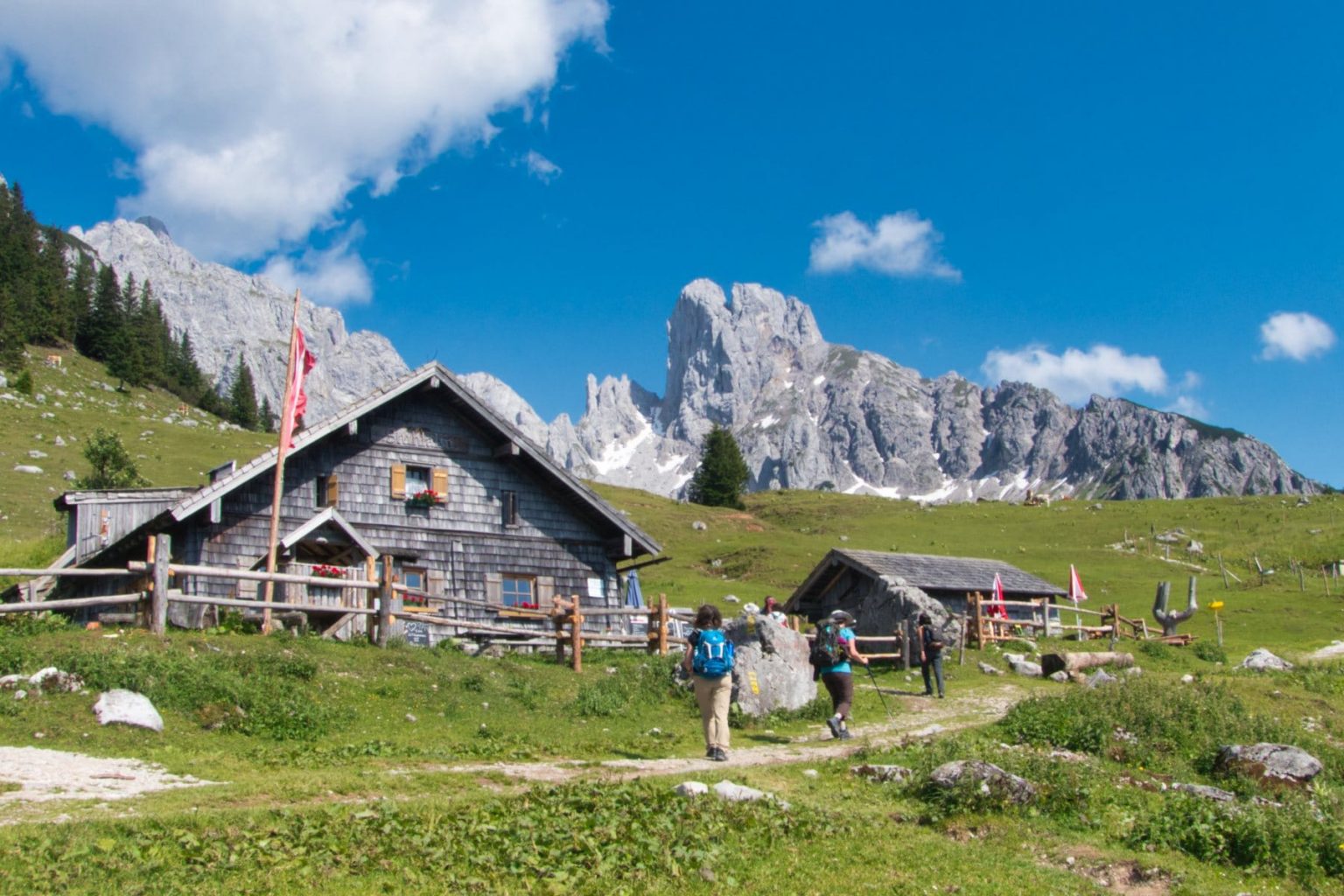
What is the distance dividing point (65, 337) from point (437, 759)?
113510 mm

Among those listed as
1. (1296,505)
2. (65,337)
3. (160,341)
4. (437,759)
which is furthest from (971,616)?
(160,341)

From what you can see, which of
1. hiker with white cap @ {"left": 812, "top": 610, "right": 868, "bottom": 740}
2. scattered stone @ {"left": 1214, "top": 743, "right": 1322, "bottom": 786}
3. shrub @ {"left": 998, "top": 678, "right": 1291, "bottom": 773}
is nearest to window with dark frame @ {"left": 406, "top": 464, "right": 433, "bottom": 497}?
hiker with white cap @ {"left": 812, "top": 610, "right": 868, "bottom": 740}

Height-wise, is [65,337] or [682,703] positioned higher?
Answer: [65,337]

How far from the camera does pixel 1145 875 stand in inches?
→ 396

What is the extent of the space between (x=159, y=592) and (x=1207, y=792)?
1716 centimetres

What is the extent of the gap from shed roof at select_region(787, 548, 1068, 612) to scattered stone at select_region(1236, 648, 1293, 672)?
9.95m

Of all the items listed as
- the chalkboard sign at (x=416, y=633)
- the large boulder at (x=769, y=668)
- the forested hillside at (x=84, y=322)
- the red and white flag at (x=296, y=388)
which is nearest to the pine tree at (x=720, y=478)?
the forested hillside at (x=84, y=322)

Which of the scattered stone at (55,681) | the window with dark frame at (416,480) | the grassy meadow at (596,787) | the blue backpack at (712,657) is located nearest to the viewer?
the grassy meadow at (596,787)

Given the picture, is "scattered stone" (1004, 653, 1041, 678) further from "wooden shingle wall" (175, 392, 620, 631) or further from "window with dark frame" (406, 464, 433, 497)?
"window with dark frame" (406, 464, 433, 497)

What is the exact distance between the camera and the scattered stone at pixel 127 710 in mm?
14828

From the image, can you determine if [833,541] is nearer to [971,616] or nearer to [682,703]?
[971,616]

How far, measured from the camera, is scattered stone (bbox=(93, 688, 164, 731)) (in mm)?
14828

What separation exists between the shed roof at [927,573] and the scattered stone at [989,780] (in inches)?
964

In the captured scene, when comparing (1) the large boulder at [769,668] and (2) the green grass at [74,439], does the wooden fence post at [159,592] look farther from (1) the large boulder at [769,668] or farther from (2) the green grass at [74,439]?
(2) the green grass at [74,439]
